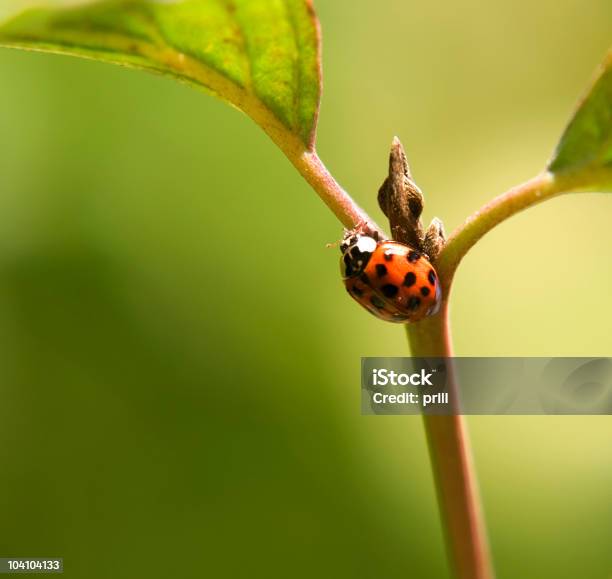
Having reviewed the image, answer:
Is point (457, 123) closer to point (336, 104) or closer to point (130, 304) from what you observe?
point (336, 104)

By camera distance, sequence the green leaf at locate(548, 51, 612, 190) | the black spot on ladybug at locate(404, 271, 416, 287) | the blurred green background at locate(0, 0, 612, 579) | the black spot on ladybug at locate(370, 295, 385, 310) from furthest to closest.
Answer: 1. the blurred green background at locate(0, 0, 612, 579)
2. the black spot on ladybug at locate(370, 295, 385, 310)
3. the black spot on ladybug at locate(404, 271, 416, 287)
4. the green leaf at locate(548, 51, 612, 190)

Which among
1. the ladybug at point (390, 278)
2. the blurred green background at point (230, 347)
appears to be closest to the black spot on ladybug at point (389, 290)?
the ladybug at point (390, 278)

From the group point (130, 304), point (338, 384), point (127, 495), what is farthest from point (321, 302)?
point (127, 495)

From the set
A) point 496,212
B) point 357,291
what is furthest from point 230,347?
point 496,212

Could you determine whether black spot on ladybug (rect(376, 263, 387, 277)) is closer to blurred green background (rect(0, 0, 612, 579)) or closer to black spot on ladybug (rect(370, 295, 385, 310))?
black spot on ladybug (rect(370, 295, 385, 310))

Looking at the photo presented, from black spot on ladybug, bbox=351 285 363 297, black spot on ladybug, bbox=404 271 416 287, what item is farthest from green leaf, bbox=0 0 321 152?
black spot on ladybug, bbox=351 285 363 297

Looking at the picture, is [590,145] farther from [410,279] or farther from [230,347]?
[230,347]
